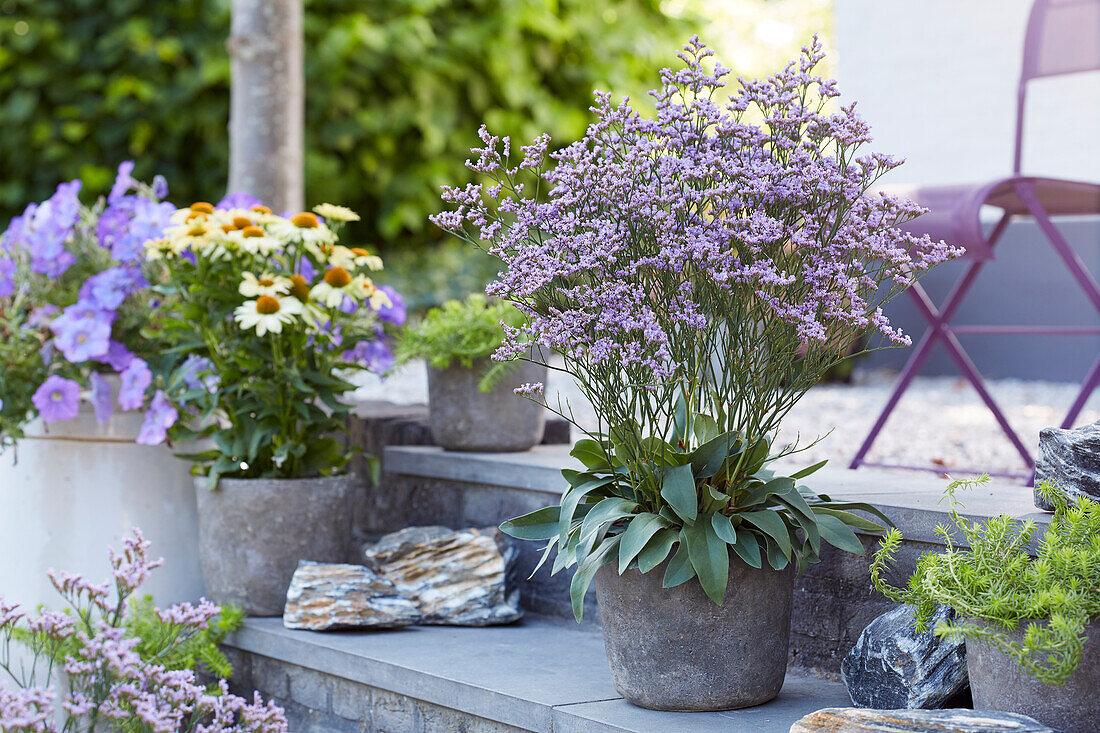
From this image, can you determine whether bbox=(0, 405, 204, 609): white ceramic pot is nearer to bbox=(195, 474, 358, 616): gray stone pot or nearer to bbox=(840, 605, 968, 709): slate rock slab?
bbox=(195, 474, 358, 616): gray stone pot

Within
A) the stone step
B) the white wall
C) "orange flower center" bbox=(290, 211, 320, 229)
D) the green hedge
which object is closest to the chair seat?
the stone step

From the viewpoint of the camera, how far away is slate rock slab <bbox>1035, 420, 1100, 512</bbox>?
5.00 ft

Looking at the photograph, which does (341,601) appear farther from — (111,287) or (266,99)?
(266,99)

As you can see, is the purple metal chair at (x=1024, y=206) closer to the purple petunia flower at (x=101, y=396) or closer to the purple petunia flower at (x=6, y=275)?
the purple petunia flower at (x=101, y=396)

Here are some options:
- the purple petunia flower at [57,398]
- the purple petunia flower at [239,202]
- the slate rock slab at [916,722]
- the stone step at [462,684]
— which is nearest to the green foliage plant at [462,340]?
the purple petunia flower at [239,202]

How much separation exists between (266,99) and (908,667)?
2.08m

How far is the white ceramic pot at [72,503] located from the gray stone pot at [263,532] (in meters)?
0.16

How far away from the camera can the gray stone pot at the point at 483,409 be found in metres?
2.50

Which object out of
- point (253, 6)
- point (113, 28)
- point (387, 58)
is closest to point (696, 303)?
point (253, 6)

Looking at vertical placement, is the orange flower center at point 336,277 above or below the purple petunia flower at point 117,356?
above

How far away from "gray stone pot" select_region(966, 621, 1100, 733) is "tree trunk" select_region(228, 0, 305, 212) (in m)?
2.09

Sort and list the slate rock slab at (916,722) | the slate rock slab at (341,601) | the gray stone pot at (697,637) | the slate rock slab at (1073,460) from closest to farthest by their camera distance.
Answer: the slate rock slab at (916,722) < the slate rock slab at (1073,460) < the gray stone pot at (697,637) < the slate rock slab at (341,601)

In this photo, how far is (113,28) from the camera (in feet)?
17.5

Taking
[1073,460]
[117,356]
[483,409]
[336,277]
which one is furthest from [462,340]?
[1073,460]
